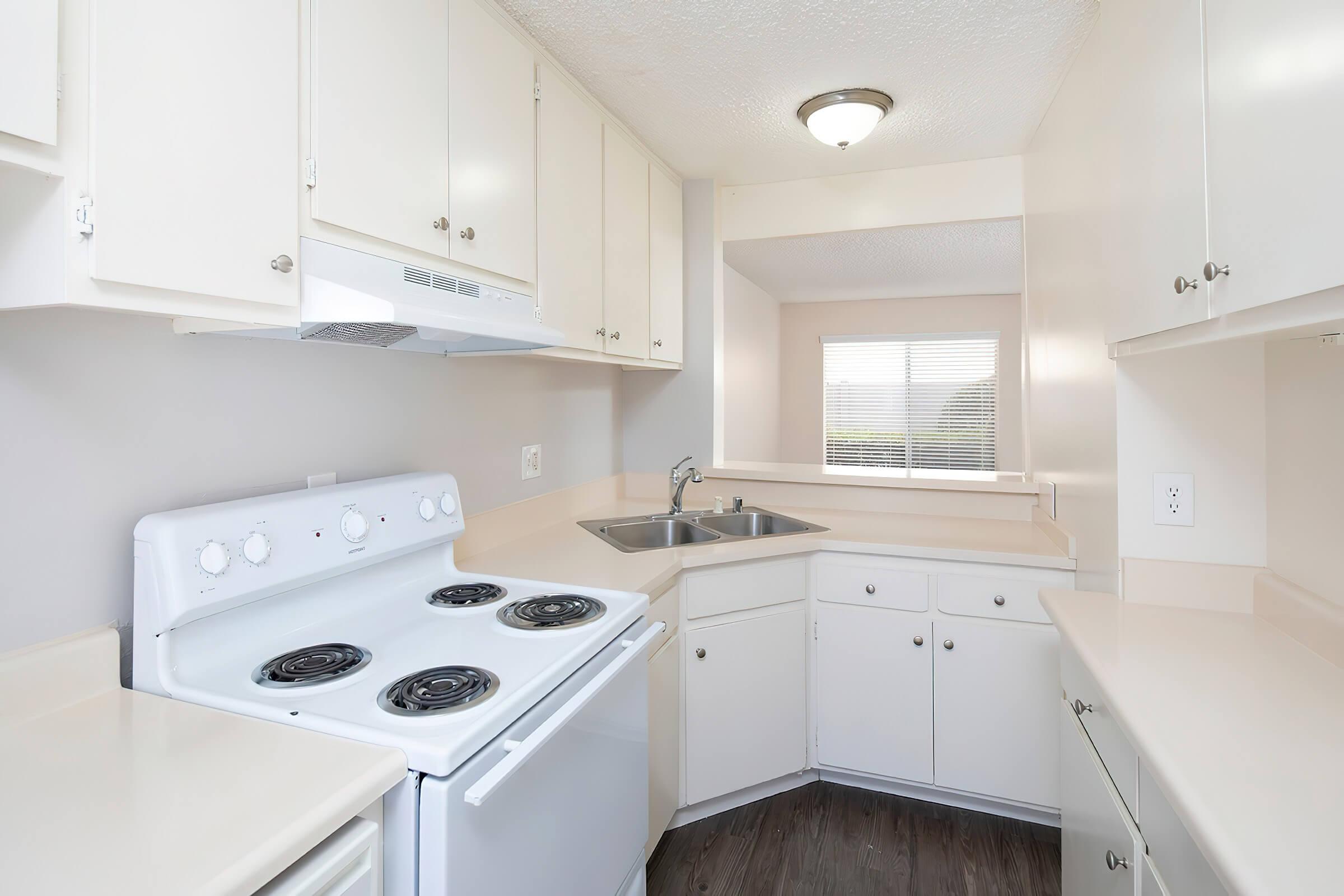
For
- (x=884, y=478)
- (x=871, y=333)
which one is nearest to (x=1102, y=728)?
(x=884, y=478)

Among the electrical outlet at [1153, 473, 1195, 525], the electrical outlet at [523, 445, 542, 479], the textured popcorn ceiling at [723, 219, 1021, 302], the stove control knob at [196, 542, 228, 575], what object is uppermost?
the textured popcorn ceiling at [723, 219, 1021, 302]

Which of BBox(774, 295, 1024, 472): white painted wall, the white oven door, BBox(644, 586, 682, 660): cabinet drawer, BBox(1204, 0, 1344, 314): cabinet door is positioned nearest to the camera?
BBox(1204, 0, 1344, 314): cabinet door

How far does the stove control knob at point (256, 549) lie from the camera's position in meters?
1.13

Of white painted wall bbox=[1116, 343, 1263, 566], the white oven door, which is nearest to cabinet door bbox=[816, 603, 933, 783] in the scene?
white painted wall bbox=[1116, 343, 1263, 566]

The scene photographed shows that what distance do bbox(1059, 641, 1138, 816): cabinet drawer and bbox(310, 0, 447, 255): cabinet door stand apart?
1.58 meters

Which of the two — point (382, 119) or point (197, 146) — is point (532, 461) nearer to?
point (382, 119)

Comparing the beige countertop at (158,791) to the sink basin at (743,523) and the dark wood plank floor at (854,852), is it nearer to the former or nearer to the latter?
the dark wood plank floor at (854,852)

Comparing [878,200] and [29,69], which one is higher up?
[878,200]

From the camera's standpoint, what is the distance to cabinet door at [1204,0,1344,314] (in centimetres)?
74

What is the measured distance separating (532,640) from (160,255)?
85cm

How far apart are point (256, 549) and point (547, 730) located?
2.02 feet

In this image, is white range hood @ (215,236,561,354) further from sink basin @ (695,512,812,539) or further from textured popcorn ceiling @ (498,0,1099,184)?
sink basin @ (695,512,812,539)

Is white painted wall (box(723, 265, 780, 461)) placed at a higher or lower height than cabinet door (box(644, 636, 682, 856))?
higher

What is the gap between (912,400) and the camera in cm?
592
